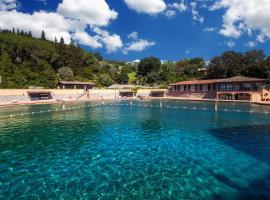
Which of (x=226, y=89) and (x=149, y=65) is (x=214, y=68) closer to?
(x=226, y=89)

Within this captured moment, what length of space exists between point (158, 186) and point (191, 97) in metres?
56.1

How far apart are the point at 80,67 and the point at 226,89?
51.4 metres

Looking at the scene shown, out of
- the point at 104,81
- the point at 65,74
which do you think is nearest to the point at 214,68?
the point at 104,81

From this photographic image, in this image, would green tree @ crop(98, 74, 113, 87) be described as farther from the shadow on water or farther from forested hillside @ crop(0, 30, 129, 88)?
the shadow on water

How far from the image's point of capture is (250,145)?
1377 centimetres

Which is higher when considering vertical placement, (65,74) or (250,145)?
(65,74)

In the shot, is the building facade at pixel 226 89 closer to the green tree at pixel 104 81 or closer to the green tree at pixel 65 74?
the green tree at pixel 104 81

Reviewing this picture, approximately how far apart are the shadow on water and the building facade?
33.3 m

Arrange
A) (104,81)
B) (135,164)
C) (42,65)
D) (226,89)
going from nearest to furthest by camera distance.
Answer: (135,164) < (226,89) < (42,65) < (104,81)

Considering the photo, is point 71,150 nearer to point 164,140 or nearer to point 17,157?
point 17,157

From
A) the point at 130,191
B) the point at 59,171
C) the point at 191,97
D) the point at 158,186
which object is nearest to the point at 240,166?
the point at 158,186

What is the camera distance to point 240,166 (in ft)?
34.0

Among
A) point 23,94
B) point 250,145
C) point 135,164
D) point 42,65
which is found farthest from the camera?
point 42,65

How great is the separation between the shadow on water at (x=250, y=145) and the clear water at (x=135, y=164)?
0.11 feet
